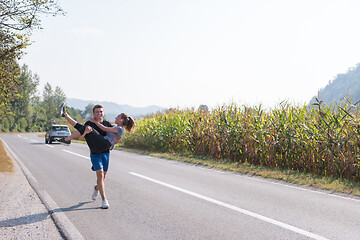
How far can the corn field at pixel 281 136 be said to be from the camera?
9.88 m

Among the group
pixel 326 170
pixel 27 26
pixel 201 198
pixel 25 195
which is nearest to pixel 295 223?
pixel 201 198

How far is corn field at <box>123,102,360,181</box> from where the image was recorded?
9875 mm

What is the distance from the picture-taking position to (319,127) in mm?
10602

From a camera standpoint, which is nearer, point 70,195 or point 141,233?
point 141,233

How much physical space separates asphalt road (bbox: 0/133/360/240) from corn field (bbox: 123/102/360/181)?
2225 mm

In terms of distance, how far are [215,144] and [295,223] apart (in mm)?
10157

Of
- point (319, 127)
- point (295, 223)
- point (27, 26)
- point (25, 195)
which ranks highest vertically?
point (27, 26)

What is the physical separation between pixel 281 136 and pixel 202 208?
264 inches

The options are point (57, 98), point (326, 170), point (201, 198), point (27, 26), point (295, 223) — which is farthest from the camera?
point (57, 98)

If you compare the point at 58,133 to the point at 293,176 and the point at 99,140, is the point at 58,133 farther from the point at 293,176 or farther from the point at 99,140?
the point at 99,140

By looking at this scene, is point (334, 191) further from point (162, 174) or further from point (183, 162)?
point (183, 162)

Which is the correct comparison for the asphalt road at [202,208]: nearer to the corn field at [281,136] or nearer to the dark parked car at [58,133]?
the corn field at [281,136]

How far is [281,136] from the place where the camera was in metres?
11.8

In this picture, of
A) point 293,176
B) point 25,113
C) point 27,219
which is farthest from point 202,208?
point 25,113
